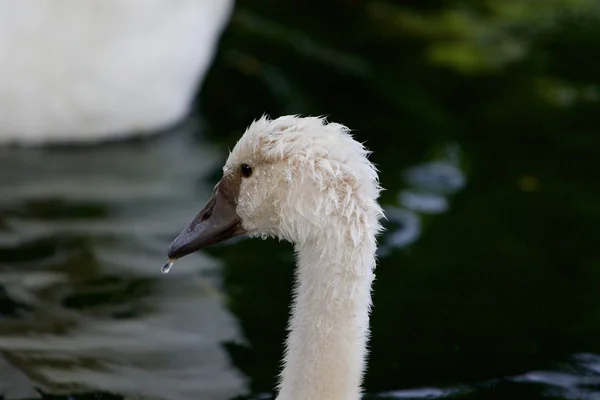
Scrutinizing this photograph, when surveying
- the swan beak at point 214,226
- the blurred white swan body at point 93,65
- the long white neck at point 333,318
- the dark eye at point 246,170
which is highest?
the blurred white swan body at point 93,65

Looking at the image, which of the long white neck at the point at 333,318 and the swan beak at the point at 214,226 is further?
the swan beak at the point at 214,226

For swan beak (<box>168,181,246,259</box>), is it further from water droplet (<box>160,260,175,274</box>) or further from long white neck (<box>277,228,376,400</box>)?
long white neck (<box>277,228,376,400</box>)

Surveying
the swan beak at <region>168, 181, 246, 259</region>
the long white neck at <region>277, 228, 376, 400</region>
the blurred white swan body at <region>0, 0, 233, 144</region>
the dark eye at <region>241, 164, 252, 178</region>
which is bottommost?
the long white neck at <region>277, 228, 376, 400</region>

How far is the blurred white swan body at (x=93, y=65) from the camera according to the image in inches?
235

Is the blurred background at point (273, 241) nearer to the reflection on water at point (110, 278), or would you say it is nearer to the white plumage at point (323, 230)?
the reflection on water at point (110, 278)

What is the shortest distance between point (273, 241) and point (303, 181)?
78.0 inches

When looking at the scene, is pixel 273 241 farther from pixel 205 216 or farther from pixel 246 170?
pixel 246 170

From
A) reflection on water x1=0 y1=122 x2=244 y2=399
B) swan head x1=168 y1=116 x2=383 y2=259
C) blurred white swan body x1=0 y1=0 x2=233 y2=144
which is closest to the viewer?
swan head x1=168 y1=116 x2=383 y2=259

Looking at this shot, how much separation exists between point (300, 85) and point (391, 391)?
268 cm

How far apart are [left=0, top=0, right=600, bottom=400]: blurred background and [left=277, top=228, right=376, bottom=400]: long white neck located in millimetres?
858

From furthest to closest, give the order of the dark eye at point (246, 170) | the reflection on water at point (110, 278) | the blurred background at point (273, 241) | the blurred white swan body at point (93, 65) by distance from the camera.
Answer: the blurred white swan body at point (93, 65) < the blurred background at point (273, 241) < the reflection on water at point (110, 278) < the dark eye at point (246, 170)

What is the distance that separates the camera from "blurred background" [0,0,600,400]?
464 cm

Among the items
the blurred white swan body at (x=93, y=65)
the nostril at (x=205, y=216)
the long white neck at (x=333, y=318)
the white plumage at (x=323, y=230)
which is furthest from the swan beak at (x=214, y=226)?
the blurred white swan body at (x=93, y=65)

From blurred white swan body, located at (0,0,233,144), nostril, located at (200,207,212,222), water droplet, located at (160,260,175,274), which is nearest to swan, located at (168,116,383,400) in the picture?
nostril, located at (200,207,212,222)
